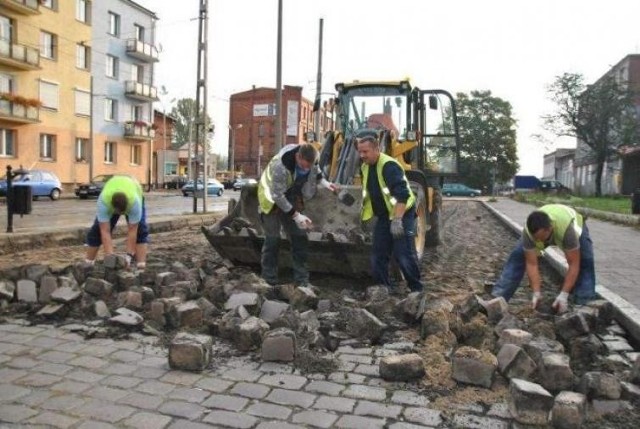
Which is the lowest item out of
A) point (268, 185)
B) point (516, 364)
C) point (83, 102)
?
point (516, 364)

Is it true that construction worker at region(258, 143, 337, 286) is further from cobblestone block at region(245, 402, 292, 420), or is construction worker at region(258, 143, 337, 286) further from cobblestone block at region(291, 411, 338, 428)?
cobblestone block at region(291, 411, 338, 428)

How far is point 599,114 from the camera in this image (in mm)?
40688

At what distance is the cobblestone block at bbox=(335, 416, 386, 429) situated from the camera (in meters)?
3.18

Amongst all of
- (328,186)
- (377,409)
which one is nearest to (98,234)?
(328,186)

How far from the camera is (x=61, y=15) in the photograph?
3309 cm

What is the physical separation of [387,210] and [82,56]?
111 feet

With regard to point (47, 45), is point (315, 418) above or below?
below

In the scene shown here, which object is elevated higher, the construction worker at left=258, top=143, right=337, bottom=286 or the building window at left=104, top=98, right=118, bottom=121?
the building window at left=104, top=98, right=118, bottom=121

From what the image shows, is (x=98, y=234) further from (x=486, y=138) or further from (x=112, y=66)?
(x=486, y=138)

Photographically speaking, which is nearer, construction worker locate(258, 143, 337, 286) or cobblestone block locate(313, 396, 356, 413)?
cobblestone block locate(313, 396, 356, 413)

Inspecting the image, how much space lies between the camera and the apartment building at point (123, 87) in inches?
1452

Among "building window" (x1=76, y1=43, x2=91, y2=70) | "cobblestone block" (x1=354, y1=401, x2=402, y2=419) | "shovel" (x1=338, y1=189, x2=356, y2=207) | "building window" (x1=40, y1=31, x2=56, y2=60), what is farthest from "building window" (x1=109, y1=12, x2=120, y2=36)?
"cobblestone block" (x1=354, y1=401, x2=402, y2=419)

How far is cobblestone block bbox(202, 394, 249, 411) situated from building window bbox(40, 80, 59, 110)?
32621mm

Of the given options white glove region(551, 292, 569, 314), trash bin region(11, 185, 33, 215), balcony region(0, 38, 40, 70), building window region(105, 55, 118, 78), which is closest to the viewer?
white glove region(551, 292, 569, 314)
